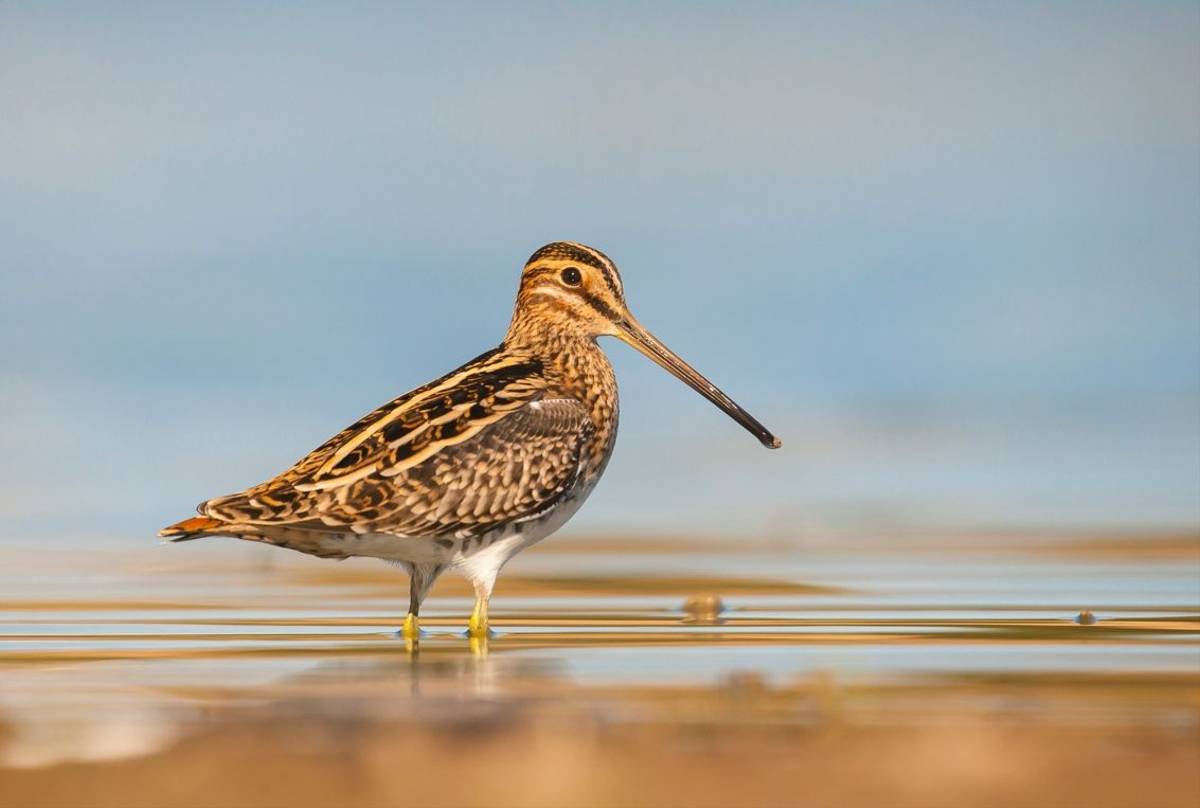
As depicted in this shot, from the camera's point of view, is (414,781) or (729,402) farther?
(729,402)

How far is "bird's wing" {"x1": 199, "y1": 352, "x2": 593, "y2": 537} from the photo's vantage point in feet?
43.1

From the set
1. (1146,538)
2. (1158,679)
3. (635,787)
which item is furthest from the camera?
(1146,538)

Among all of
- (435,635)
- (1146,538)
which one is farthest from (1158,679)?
(1146,538)

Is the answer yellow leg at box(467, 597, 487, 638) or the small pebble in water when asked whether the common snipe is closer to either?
yellow leg at box(467, 597, 487, 638)

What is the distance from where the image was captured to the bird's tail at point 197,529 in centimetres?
1296

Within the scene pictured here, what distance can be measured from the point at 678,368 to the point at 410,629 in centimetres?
332

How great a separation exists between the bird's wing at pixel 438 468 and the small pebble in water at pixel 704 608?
3.51 ft

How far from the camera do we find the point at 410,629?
13.1 meters

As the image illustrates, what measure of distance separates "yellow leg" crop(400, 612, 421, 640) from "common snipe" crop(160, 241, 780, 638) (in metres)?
0.01

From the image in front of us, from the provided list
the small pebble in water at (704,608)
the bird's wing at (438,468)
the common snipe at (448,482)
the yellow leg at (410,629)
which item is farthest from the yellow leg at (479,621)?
the small pebble in water at (704,608)

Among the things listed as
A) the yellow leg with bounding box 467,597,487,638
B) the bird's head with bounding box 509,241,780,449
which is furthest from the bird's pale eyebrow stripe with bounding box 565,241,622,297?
the yellow leg with bounding box 467,597,487,638

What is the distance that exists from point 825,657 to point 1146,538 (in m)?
7.09

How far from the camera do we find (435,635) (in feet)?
43.9

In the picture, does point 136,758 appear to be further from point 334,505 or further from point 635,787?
point 334,505
